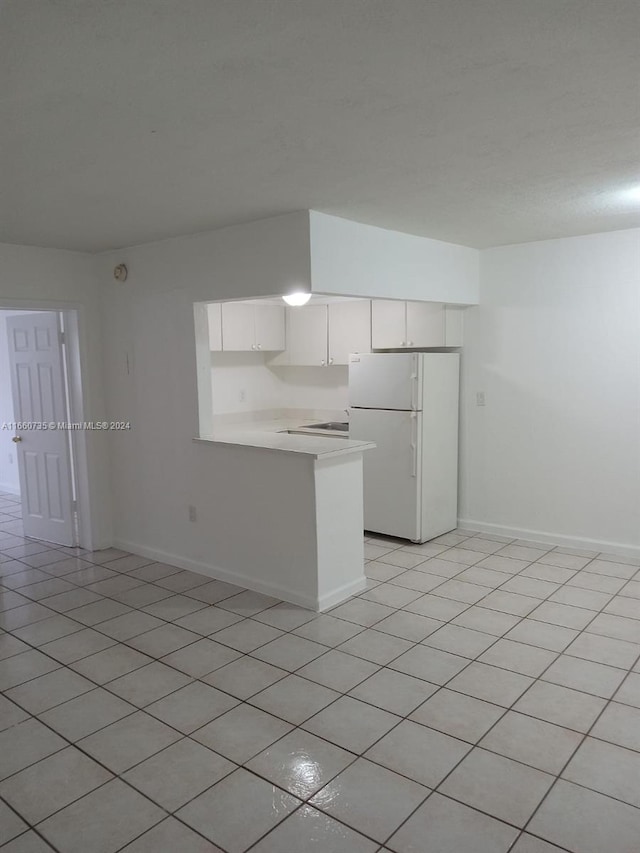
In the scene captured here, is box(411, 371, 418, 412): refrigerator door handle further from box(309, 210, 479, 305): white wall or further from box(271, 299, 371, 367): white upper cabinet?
box(271, 299, 371, 367): white upper cabinet

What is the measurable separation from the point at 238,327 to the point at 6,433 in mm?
3520

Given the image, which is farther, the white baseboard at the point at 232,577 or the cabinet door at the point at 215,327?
the cabinet door at the point at 215,327

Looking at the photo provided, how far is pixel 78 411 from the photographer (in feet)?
16.3

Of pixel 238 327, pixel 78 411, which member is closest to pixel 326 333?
pixel 238 327

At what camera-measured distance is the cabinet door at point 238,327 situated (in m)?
5.64

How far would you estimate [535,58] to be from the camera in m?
1.68

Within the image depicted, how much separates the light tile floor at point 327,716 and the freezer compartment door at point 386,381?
4.53ft

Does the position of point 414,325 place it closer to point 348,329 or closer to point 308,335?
point 348,329

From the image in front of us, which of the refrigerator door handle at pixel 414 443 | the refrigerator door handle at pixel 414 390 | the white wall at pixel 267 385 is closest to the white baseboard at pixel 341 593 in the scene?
the refrigerator door handle at pixel 414 443

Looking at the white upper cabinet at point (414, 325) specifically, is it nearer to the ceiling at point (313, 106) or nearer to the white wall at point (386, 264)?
the white wall at point (386, 264)

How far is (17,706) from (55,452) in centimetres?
271

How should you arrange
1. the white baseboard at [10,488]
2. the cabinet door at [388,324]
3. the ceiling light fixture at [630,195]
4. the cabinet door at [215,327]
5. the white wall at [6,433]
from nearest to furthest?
1. the ceiling light fixture at [630,195]
2. the cabinet door at [388,324]
3. the cabinet door at [215,327]
4. the white wall at [6,433]
5. the white baseboard at [10,488]

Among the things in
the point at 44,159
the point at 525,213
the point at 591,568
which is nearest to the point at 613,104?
the point at 525,213

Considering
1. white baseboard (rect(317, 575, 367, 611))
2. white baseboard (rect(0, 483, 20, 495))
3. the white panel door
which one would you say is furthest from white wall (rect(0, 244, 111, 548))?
white baseboard (rect(0, 483, 20, 495))
